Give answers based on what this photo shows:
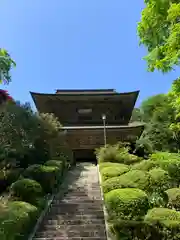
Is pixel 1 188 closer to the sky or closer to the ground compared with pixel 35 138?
closer to the ground

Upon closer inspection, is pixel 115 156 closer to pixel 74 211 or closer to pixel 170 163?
pixel 170 163

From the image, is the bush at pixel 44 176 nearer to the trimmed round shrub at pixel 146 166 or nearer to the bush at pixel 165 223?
the trimmed round shrub at pixel 146 166

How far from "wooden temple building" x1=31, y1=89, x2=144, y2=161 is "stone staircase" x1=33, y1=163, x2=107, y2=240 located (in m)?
9.14

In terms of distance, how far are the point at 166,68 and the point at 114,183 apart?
19.6ft

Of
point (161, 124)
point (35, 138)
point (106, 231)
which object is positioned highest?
point (161, 124)

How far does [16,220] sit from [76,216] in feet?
9.71

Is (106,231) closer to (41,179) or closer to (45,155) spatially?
(41,179)

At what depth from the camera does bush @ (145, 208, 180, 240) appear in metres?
8.77

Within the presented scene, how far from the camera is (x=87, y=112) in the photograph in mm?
28484

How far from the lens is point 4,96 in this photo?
17.3 metres

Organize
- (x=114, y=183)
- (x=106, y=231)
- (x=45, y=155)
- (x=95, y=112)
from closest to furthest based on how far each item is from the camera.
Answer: (x=106, y=231) < (x=114, y=183) < (x=45, y=155) < (x=95, y=112)

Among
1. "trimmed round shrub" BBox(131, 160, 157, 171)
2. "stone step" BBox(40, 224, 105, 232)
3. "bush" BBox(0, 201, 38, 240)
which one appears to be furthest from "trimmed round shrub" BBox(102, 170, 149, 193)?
"bush" BBox(0, 201, 38, 240)

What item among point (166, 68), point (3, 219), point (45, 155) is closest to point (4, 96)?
point (45, 155)

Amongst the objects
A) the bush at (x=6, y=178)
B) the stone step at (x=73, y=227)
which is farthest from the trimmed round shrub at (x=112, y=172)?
the stone step at (x=73, y=227)
